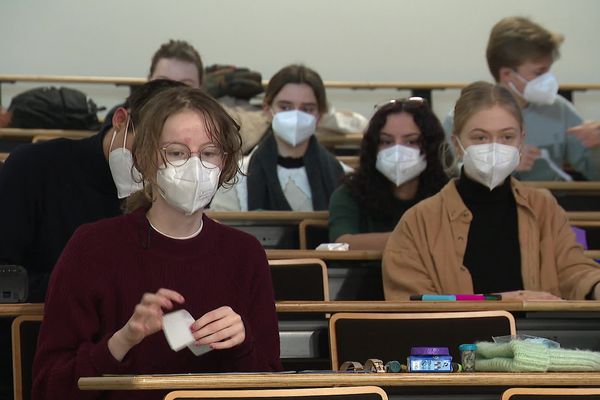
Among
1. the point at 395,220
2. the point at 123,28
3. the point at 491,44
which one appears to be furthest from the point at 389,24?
the point at 395,220

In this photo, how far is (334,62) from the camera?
777 centimetres

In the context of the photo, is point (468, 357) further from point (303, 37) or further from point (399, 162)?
point (303, 37)

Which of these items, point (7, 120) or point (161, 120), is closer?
point (161, 120)

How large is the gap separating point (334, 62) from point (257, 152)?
256 cm

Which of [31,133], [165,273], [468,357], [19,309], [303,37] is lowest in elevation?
[468,357]

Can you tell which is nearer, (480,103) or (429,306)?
(429,306)

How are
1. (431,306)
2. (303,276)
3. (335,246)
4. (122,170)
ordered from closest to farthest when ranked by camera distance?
(431,306) < (122,170) < (303,276) < (335,246)

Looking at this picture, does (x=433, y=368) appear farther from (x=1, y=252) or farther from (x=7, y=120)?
(x=7, y=120)

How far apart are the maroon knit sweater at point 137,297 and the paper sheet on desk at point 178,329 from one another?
0.47ft

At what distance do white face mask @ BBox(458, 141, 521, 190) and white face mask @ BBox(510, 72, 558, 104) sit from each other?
1522 millimetres

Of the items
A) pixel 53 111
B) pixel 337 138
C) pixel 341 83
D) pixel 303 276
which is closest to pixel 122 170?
pixel 303 276

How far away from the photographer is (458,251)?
389 cm

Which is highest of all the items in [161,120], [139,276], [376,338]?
[161,120]

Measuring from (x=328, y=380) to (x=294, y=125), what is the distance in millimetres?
3058
